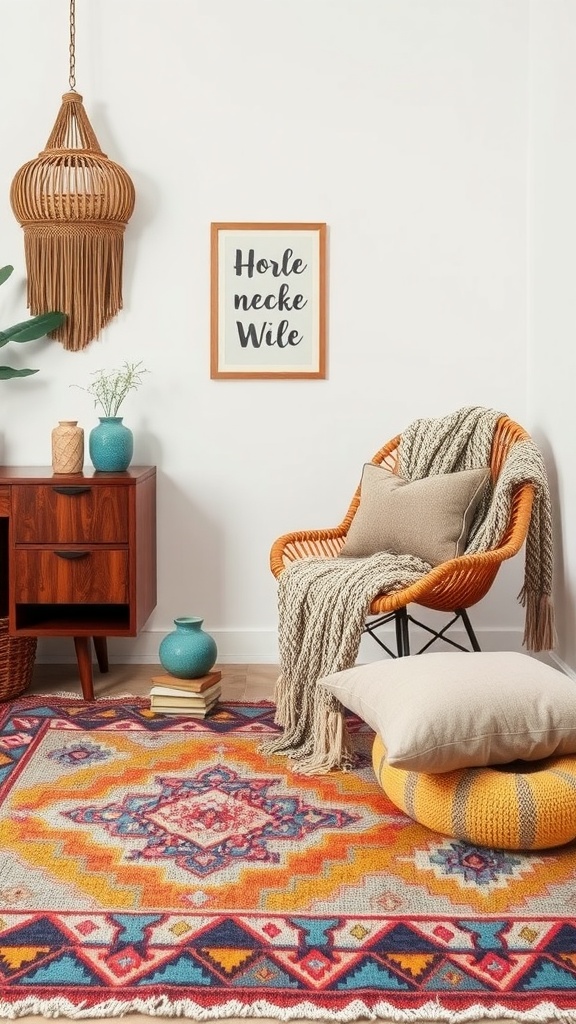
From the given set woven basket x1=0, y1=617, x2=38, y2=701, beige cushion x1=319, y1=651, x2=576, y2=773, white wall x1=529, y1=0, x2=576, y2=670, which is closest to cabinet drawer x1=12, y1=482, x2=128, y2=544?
A: woven basket x1=0, y1=617, x2=38, y2=701

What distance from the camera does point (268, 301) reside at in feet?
12.3

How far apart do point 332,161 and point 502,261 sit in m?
0.70

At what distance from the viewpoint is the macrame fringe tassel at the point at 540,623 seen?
10.5 feet

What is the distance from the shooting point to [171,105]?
373cm

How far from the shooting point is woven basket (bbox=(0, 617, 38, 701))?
333 centimetres

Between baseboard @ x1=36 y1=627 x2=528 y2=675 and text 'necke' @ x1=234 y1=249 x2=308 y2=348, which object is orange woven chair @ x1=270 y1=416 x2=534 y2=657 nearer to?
baseboard @ x1=36 y1=627 x2=528 y2=675

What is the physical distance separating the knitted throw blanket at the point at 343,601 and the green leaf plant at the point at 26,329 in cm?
127

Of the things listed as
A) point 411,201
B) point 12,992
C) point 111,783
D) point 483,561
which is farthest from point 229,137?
point 12,992

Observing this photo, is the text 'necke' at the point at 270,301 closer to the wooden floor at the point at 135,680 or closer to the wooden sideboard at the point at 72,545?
the wooden sideboard at the point at 72,545

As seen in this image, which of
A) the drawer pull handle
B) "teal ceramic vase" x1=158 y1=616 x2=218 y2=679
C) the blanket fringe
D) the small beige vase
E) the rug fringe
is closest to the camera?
the rug fringe

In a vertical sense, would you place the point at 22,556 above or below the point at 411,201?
below

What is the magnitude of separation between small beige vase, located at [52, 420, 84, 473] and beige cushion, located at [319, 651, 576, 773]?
1.38 meters

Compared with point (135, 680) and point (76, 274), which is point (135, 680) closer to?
point (135, 680)

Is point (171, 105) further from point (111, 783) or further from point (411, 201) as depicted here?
point (111, 783)
